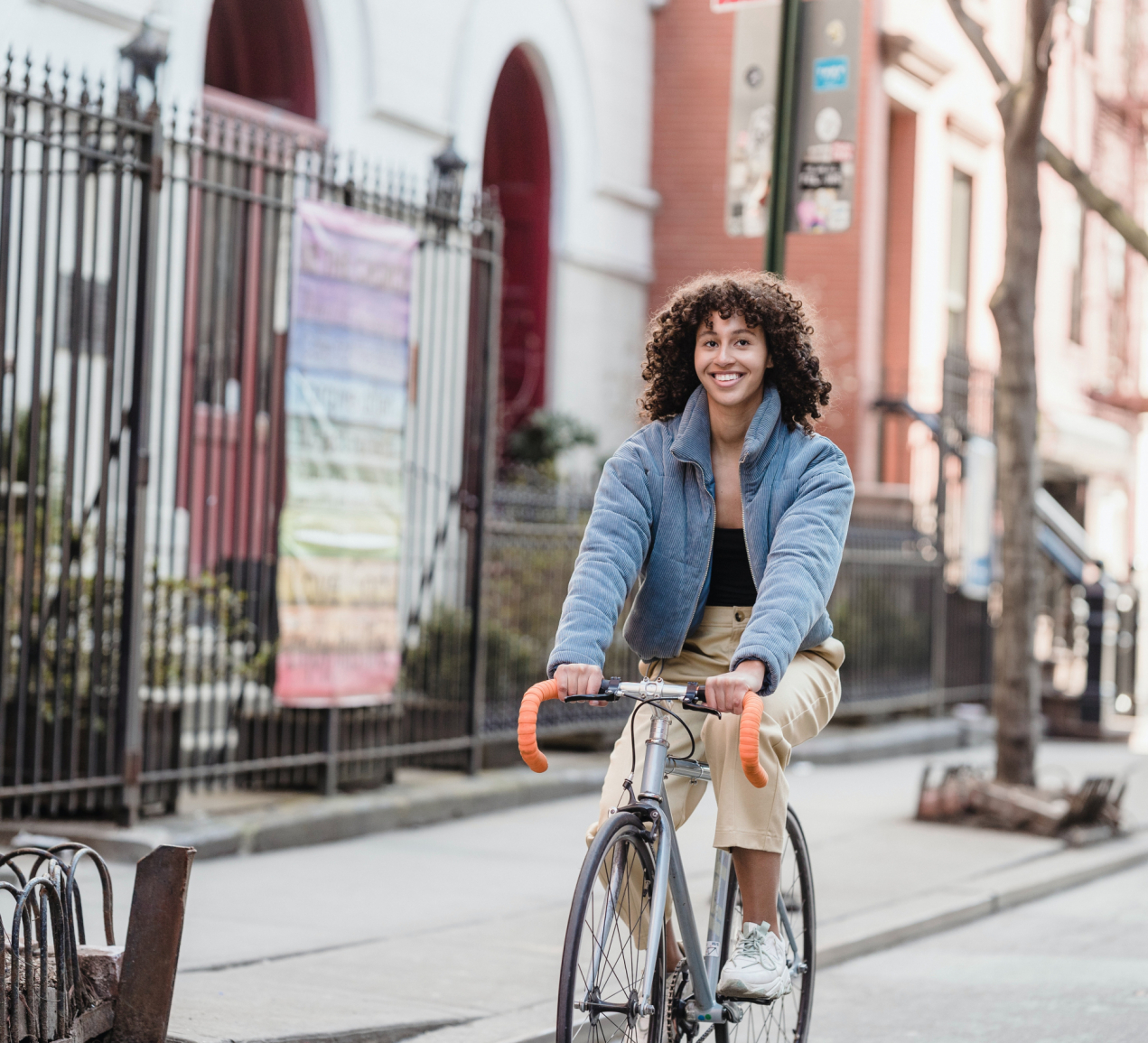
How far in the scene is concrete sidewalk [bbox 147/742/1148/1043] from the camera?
18.2 ft

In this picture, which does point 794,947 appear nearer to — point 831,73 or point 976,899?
point 976,899

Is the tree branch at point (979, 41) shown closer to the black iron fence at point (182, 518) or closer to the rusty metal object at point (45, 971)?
the black iron fence at point (182, 518)

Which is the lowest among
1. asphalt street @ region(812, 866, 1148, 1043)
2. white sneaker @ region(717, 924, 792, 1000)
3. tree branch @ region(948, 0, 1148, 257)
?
asphalt street @ region(812, 866, 1148, 1043)

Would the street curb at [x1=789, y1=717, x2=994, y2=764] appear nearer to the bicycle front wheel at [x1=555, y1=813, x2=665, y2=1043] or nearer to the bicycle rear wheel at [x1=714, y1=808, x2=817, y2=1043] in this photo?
the bicycle rear wheel at [x1=714, y1=808, x2=817, y2=1043]

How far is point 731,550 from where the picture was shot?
4.53 meters

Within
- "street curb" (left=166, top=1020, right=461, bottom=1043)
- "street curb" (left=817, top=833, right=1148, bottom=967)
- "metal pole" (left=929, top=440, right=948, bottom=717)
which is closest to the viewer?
"street curb" (left=166, top=1020, right=461, bottom=1043)

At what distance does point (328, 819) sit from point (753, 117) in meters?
3.97

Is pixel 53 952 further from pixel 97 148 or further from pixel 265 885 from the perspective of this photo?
pixel 97 148

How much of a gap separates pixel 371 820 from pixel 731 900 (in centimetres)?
481

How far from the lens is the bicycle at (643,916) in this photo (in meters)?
3.87

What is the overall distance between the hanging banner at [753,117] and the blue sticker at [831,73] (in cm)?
21

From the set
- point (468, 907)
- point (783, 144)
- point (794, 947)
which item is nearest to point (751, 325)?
point (794, 947)

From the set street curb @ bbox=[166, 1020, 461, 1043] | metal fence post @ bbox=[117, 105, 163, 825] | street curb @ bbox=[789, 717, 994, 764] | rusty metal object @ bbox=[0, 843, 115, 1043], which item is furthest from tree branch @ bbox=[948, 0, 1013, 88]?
rusty metal object @ bbox=[0, 843, 115, 1043]

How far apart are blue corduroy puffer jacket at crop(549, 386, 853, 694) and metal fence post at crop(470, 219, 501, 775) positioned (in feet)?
18.5
